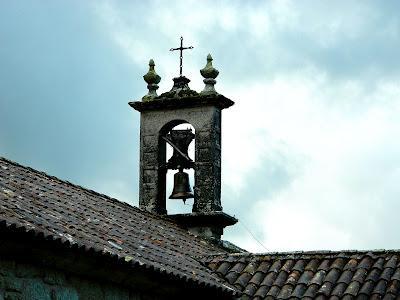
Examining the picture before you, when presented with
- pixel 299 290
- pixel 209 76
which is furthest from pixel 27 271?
pixel 209 76

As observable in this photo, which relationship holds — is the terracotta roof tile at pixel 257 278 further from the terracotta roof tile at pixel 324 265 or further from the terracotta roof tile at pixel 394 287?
the terracotta roof tile at pixel 394 287

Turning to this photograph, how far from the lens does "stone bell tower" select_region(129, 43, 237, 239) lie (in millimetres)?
13516

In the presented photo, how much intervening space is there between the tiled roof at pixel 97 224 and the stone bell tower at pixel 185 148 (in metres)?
0.79

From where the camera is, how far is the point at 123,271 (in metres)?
8.90

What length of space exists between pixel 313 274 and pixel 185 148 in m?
3.72

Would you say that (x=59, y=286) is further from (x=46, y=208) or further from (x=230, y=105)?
(x=230, y=105)

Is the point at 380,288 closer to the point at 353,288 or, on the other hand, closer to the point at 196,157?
the point at 353,288

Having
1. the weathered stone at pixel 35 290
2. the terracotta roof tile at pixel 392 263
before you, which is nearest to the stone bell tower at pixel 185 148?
the terracotta roof tile at pixel 392 263

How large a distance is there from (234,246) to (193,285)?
4.26m

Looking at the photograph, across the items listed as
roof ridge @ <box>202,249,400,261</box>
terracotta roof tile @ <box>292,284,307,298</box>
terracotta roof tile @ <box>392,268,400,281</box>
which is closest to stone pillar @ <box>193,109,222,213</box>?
roof ridge @ <box>202,249,400,261</box>

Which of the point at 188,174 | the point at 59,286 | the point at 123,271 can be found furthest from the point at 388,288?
the point at 188,174

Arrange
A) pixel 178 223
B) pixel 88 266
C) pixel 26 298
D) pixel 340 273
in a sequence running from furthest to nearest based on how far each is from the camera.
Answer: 1. pixel 178 223
2. pixel 340 273
3. pixel 88 266
4. pixel 26 298

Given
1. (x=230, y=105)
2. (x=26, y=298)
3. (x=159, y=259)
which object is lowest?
(x=26, y=298)

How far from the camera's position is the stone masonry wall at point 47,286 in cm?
782
